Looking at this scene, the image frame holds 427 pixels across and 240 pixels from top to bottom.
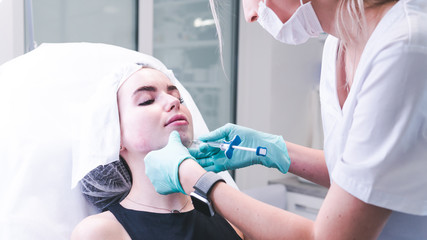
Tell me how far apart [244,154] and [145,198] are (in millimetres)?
327

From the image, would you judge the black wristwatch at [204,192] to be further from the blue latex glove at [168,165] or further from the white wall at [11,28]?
the white wall at [11,28]

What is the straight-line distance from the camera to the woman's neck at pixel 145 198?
1.20 meters

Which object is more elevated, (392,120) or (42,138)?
(392,120)

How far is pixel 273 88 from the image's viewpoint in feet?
9.20

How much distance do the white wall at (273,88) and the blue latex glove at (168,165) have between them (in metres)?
1.82

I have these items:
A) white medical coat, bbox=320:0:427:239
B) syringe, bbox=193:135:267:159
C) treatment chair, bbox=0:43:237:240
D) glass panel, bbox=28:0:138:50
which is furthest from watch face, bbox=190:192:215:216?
glass panel, bbox=28:0:138:50

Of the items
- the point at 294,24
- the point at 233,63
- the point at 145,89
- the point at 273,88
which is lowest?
the point at 273,88

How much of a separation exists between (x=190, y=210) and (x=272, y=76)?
1.73m

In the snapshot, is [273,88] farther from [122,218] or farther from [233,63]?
[122,218]

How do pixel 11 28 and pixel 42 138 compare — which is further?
pixel 11 28

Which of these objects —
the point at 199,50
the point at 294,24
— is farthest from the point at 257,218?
the point at 199,50

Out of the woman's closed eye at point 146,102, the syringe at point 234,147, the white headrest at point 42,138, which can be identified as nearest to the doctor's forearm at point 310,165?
the syringe at point 234,147

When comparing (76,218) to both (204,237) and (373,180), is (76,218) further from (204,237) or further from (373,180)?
(373,180)

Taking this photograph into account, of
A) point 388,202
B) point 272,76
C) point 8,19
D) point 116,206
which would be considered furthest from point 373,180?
point 272,76
